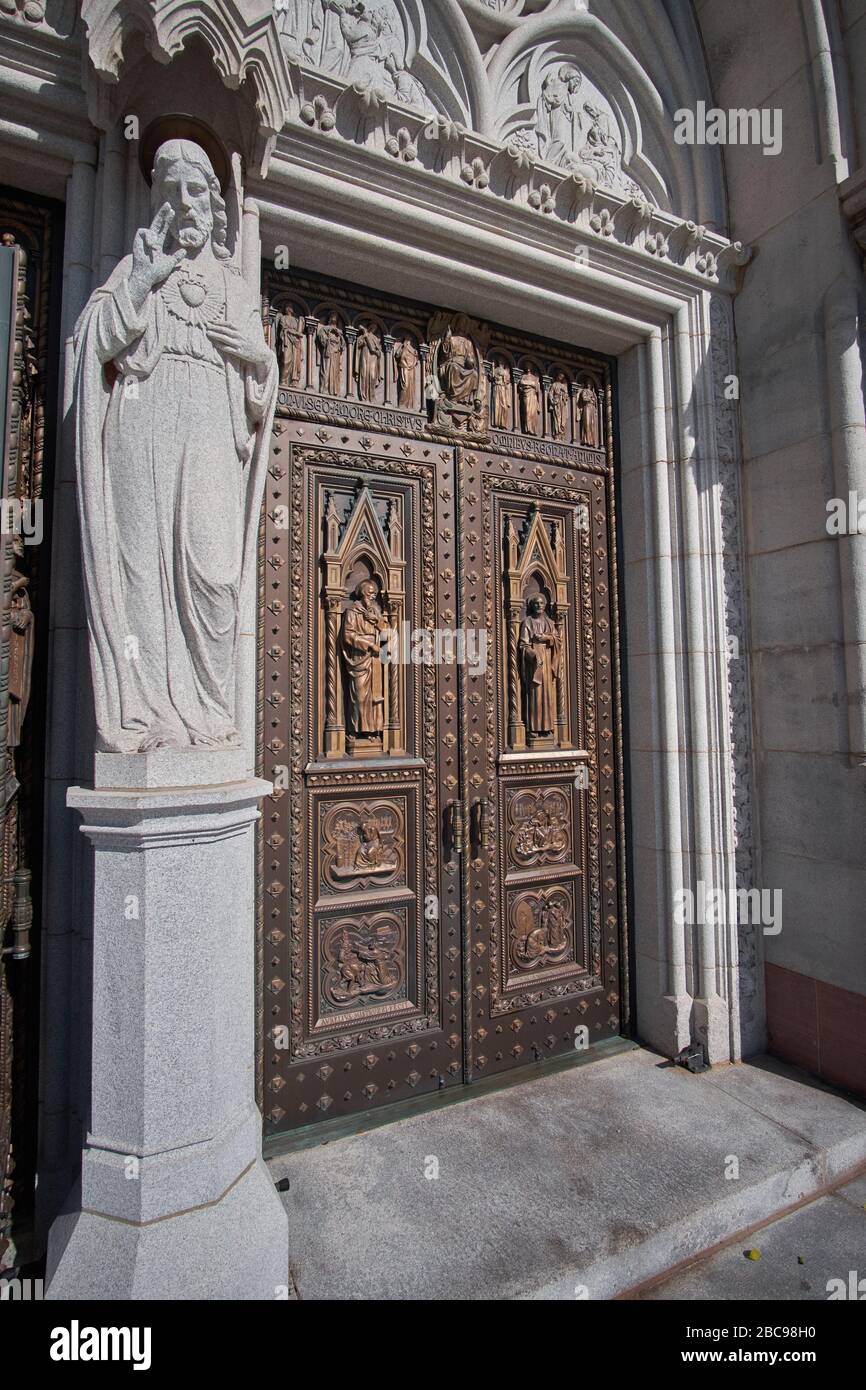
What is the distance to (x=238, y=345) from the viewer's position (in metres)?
2.45

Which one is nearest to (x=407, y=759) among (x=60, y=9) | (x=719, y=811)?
(x=719, y=811)

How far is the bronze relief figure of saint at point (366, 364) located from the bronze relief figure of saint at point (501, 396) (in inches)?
28.6

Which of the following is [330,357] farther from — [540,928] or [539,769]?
[540,928]

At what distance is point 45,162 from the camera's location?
270 centimetres

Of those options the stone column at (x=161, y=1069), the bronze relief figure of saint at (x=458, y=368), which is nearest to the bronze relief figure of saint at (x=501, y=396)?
the bronze relief figure of saint at (x=458, y=368)

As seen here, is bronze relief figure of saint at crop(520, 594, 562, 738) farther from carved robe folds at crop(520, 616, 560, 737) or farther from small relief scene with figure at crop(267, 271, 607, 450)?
small relief scene with figure at crop(267, 271, 607, 450)

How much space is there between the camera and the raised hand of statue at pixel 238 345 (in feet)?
7.94

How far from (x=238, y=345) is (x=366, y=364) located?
4.01ft

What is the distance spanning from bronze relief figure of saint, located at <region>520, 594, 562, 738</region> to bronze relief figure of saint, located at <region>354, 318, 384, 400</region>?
55.9 inches

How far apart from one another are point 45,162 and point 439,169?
5.71ft

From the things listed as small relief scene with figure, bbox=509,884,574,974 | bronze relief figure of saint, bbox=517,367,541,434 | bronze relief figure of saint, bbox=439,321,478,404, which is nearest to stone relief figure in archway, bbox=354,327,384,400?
bronze relief figure of saint, bbox=439,321,478,404

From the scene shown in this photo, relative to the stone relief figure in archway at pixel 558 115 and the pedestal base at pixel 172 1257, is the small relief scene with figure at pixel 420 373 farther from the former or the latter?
the pedestal base at pixel 172 1257

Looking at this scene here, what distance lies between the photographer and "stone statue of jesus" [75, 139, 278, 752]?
227 cm
